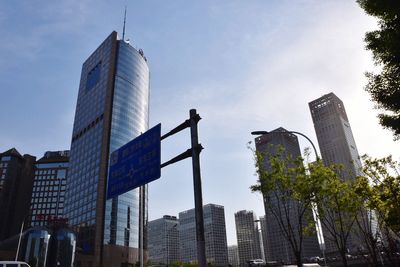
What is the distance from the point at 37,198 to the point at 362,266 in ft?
490

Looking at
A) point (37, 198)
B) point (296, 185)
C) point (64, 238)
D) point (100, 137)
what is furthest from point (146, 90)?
point (296, 185)

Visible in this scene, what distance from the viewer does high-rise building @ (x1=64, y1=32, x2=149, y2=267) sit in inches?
3875

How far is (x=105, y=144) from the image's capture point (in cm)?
10762

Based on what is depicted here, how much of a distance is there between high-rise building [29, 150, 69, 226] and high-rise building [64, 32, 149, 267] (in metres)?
35.5

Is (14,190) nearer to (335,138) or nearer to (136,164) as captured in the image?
(136,164)

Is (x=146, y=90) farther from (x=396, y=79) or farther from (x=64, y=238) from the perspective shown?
(x=396, y=79)

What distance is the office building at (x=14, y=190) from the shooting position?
141 meters

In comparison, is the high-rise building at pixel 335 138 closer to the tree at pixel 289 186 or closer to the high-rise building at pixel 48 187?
the high-rise building at pixel 48 187

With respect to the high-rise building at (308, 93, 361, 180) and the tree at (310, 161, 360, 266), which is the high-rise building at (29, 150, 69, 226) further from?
the tree at (310, 161, 360, 266)

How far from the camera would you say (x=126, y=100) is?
4611 inches

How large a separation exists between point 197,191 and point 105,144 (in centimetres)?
10287

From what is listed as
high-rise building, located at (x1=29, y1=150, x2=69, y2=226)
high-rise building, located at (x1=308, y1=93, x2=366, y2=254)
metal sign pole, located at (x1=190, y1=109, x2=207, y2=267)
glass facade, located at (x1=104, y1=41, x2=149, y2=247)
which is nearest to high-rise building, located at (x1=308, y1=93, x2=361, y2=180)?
high-rise building, located at (x1=308, y1=93, x2=366, y2=254)

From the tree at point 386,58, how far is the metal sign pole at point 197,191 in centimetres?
922

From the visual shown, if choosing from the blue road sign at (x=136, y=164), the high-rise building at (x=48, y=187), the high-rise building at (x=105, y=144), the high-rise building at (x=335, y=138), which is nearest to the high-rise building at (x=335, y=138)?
the high-rise building at (x=335, y=138)
